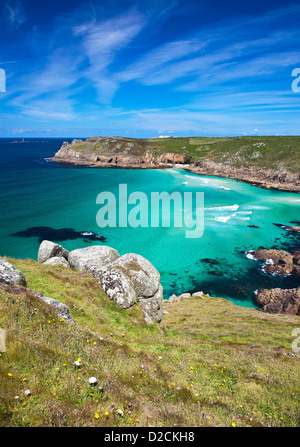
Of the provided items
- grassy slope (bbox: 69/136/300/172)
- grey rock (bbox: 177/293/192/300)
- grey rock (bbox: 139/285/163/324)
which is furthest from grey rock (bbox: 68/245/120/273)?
grassy slope (bbox: 69/136/300/172)

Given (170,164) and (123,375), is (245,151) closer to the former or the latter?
(170,164)

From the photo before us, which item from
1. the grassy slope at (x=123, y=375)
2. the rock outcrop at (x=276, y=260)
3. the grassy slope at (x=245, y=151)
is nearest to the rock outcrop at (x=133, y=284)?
the grassy slope at (x=123, y=375)

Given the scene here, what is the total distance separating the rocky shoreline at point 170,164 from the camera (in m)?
129

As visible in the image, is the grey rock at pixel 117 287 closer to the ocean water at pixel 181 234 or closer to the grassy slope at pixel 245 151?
the ocean water at pixel 181 234

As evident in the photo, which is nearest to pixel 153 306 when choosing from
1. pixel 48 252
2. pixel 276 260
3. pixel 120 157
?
pixel 48 252

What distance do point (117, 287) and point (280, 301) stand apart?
87.7ft

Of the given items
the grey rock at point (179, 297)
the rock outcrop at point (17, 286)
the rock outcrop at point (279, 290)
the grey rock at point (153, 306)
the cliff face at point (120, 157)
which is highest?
the cliff face at point (120, 157)

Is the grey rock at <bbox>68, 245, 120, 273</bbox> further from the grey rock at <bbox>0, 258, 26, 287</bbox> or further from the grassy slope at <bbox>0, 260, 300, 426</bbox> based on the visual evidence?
the grey rock at <bbox>0, 258, 26, 287</bbox>

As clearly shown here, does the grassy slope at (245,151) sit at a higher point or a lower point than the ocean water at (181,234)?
higher

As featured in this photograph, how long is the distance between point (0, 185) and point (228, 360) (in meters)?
109

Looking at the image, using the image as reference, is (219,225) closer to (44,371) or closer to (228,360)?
(228,360)

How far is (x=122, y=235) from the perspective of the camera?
55.6 m

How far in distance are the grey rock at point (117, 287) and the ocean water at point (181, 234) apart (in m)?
20.0
